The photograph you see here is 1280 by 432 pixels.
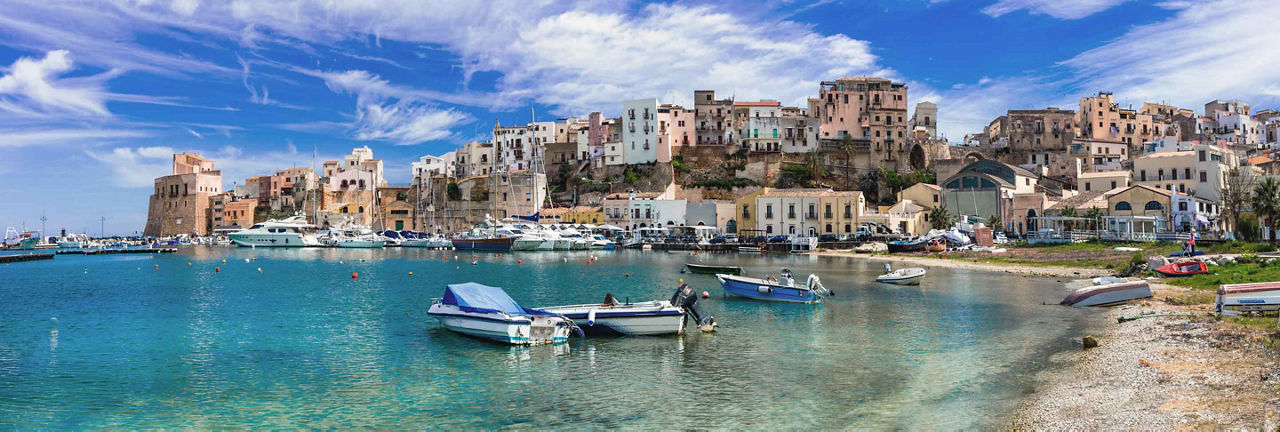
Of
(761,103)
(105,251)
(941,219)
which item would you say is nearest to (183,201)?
(105,251)

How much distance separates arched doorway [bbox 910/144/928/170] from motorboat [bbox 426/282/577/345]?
7484 cm

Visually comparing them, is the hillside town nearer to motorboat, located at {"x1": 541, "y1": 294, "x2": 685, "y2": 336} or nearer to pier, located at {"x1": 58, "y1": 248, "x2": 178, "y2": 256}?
pier, located at {"x1": 58, "y1": 248, "x2": 178, "y2": 256}

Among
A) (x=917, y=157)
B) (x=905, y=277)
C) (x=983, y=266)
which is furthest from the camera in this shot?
(x=917, y=157)

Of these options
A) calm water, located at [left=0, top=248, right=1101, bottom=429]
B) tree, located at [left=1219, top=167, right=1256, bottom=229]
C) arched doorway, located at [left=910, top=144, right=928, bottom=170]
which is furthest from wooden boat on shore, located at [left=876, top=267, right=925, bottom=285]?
arched doorway, located at [left=910, top=144, right=928, bottom=170]

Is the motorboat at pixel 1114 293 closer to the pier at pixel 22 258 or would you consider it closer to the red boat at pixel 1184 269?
the red boat at pixel 1184 269

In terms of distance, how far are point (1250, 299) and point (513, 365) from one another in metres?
18.0

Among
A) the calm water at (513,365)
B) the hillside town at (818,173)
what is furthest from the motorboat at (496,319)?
the hillside town at (818,173)

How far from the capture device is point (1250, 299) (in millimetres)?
18453

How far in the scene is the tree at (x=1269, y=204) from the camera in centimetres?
4062

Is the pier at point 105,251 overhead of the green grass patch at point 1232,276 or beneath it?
overhead

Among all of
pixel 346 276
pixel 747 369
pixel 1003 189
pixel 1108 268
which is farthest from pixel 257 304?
pixel 1003 189

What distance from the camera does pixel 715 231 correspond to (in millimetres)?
78938

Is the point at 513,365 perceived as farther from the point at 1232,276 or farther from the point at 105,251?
the point at 105,251

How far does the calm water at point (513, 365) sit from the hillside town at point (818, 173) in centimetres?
3788
